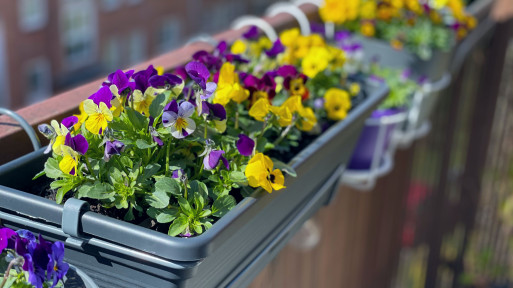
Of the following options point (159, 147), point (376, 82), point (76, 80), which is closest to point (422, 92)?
point (376, 82)

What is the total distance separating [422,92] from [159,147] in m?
0.98

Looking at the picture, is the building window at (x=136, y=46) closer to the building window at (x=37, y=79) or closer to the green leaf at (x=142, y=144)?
the building window at (x=37, y=79)

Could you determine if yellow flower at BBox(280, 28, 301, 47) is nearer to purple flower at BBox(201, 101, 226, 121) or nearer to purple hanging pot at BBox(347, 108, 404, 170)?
purple hanging pot at BBox(347, 108, 404, 170)

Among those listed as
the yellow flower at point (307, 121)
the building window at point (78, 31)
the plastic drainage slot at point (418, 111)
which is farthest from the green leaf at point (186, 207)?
the building window at point (78, 31)

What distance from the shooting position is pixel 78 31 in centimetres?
1285

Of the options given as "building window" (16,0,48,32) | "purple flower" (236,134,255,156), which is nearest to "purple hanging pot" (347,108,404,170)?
"purple flower" (236,134,255,156)

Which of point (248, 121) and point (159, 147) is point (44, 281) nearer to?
point (159, 147)

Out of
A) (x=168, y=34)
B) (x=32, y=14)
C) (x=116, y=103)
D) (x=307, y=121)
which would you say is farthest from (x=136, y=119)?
(x=168, y=34)

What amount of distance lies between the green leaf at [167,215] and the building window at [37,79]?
1173 cm

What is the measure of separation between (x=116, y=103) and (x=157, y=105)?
0.16 ft

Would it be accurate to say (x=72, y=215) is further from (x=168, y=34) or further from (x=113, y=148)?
(x=168, y=34)

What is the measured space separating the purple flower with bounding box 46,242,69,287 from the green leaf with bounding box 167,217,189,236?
113mm

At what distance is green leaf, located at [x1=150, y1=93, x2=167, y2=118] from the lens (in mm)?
761

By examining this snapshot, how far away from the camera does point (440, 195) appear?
9.02 feet
